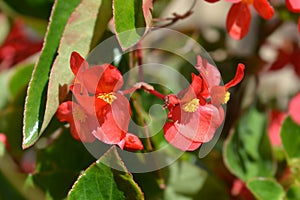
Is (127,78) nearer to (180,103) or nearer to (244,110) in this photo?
(180,103)

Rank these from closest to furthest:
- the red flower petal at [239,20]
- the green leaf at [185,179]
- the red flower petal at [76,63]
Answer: the red flower petal at [76,63] → the red flower petal at [239,20] → the green leaf at [185,179]

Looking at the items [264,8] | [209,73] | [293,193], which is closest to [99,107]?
[209,73]

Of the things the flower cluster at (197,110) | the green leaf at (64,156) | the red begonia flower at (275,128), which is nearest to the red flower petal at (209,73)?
the flower cluster at (197,110)

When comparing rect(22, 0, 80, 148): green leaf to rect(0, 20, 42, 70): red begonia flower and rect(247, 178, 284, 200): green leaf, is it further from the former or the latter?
rect(0, 20, 42, 70): red begonia flower

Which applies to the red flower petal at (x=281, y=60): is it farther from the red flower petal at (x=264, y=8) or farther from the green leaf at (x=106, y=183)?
the green leaf at (x=106, y=183)

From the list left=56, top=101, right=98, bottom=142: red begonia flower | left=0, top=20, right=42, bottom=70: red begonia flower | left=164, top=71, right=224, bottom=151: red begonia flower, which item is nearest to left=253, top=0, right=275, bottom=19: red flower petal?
left=164, top=71, right=224, bottom=151: red begonia flower

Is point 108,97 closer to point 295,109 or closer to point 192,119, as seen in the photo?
point 192,119

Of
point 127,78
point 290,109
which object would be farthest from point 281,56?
point 127,78
